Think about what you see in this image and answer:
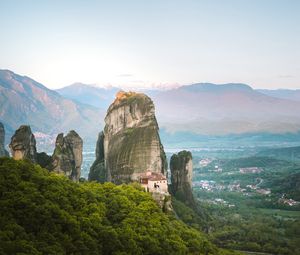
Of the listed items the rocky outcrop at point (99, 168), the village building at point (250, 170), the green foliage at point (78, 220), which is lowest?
the green foliage at point (78, 220)

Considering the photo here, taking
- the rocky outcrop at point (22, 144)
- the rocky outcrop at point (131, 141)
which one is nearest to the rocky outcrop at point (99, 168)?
the rocky outcrop at point (131, 141)

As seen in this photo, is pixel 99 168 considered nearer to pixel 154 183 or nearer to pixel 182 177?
pixel 182 177

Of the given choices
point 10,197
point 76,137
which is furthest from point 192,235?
point 76,137

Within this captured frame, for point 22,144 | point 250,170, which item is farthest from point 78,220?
point 250,170

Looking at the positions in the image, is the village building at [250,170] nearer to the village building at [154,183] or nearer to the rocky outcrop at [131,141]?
the rocky outcrop at [131,141]

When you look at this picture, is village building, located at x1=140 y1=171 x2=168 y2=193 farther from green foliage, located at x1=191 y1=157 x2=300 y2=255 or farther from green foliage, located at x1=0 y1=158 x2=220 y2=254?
green foliage, located at x1=191 y1=157 x2=300 y2=255

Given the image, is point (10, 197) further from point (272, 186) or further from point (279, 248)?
point (272, 186)
